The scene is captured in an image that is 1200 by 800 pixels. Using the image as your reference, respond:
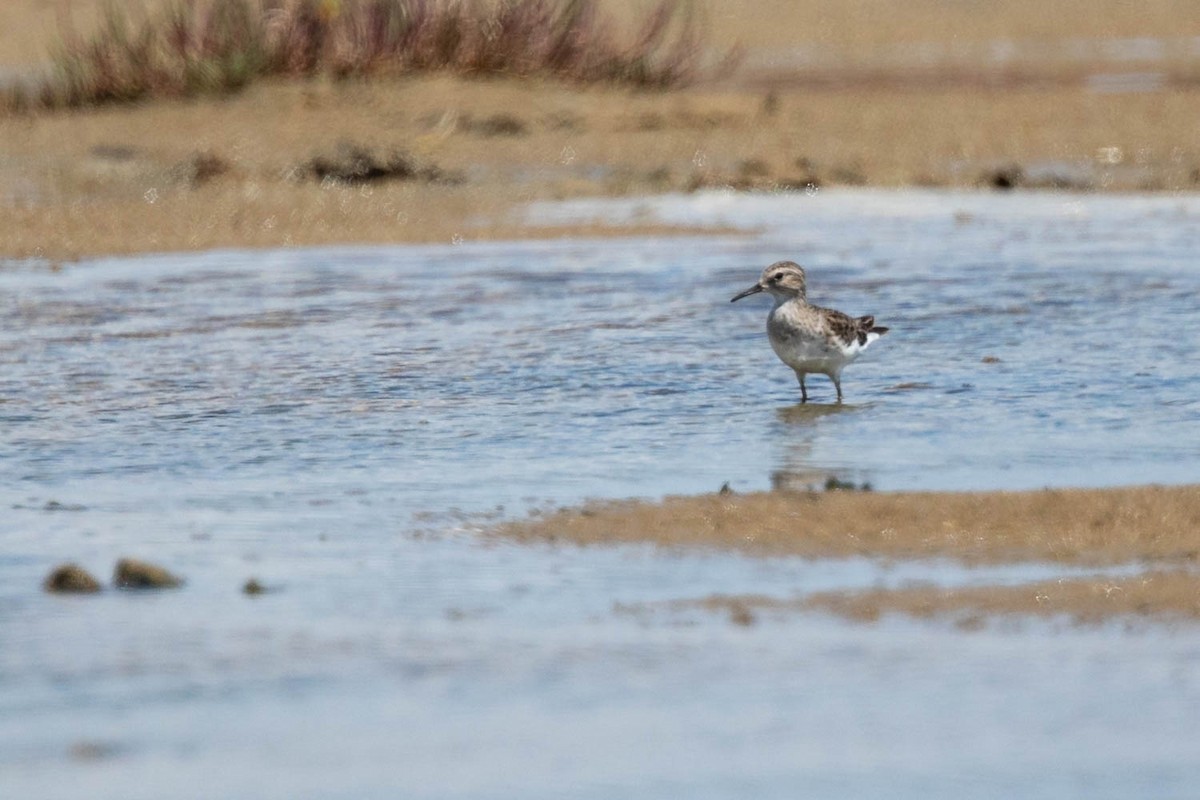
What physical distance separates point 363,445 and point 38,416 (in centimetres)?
160

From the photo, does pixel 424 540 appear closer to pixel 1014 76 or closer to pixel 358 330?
pixel 358 330

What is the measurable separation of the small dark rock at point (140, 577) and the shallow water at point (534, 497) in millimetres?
120

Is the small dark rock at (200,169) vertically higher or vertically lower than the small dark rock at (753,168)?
higher

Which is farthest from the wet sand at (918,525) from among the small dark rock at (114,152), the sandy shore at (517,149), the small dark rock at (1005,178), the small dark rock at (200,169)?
the small dark rock at (114,152)

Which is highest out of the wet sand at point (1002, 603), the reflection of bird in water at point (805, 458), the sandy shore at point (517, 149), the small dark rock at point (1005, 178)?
the wet sand at point (1002, 603)

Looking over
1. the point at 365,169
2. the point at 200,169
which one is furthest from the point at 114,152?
the point at 365,169

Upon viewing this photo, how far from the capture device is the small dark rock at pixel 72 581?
6148 mm

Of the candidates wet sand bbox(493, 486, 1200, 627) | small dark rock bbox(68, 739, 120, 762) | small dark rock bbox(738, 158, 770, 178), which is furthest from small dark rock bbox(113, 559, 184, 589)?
small dark rock bbox(738, 158, 770, 178)

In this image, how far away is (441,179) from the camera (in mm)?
19109

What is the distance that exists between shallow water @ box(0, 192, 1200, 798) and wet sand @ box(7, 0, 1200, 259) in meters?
1.62

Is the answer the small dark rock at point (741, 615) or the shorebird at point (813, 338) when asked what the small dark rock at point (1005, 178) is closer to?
the shorebird at point (813, 338)

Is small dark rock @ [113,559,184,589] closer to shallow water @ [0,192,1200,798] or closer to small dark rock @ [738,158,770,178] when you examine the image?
shallow water @ [0,192,1200,798]

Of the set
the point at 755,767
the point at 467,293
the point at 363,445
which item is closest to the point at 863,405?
the point at 363,445

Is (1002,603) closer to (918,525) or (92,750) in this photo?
(918,525)
